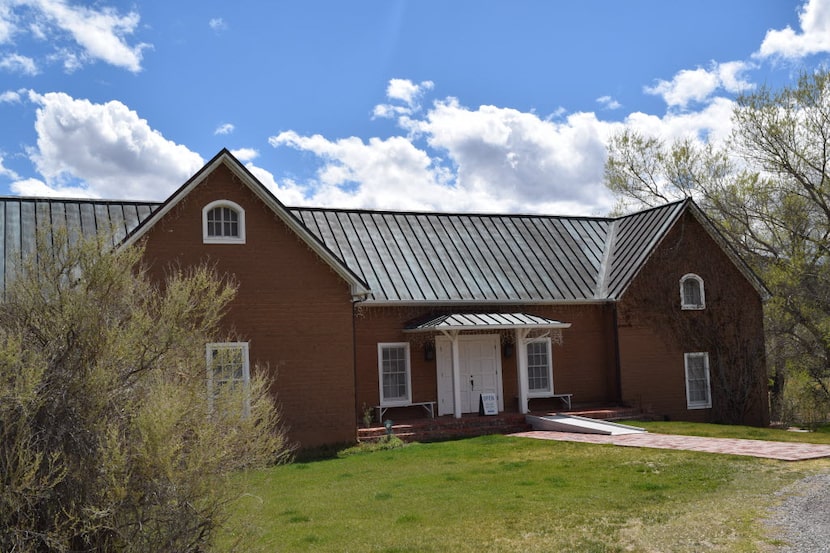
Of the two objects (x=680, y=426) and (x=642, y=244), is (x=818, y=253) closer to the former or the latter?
(x=642, y=244)

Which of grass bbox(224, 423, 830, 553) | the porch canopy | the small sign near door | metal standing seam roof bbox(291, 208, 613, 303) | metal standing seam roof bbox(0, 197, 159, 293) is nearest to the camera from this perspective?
grass bbox(224, 423, 830, 553)

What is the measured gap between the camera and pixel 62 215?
1923cm

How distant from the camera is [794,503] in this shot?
33.1 ft

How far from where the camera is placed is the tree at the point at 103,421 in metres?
5.46

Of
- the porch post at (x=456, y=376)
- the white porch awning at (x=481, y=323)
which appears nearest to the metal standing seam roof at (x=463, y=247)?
the white porch awning at (x=481, y=323)

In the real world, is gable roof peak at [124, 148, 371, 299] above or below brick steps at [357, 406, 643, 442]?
above

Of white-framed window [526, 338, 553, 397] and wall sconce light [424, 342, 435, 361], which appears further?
white-framed window [526, 338, 553, 397]

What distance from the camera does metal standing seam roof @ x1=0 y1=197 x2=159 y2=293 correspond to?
18266 mm

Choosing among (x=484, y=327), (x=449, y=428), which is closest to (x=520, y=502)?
(x=449, y=428)

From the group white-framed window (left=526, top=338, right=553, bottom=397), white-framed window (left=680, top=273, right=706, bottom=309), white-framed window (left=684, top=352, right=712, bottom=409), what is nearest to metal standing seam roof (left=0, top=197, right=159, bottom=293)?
white-framed window (left=526, top=338, right=553, bottom=397)

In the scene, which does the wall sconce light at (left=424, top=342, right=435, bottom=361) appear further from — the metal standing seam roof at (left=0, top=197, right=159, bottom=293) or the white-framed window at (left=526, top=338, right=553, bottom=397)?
the metal standing seam roof at (left=0, top=197, right=159, bottom=293)

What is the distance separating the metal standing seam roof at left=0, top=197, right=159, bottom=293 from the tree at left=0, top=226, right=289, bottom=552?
12.5 meters

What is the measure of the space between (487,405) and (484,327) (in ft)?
7.39

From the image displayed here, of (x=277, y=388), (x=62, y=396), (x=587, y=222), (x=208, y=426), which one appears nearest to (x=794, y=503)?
(x=208, y=426)
